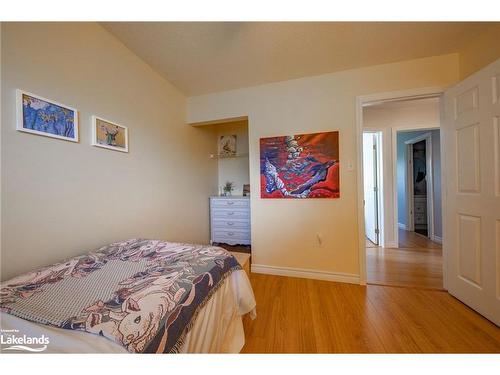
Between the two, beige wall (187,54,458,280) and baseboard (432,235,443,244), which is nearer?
beige wall (187,54,458,280)

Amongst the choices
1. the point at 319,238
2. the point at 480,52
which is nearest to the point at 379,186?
the point at 319,238

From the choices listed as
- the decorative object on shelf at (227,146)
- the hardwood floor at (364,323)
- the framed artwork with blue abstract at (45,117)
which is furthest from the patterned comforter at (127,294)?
the decorative object on shelf at (227,146)

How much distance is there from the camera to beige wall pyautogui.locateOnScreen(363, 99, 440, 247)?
112 inches

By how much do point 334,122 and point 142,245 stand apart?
2139 mm

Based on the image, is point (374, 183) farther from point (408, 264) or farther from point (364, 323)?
point (364, 323)

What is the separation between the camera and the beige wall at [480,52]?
1.39 m

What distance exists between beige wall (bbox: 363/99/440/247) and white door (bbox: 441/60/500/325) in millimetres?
1323

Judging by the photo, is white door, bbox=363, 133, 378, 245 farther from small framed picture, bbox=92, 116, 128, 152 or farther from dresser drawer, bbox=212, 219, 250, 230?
small framed picture, bbox=92, 116, 128, 152

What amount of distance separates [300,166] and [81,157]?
1924 millimetres

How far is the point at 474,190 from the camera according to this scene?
57.7 inches

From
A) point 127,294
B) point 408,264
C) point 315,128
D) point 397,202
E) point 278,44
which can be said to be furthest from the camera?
point 397,202

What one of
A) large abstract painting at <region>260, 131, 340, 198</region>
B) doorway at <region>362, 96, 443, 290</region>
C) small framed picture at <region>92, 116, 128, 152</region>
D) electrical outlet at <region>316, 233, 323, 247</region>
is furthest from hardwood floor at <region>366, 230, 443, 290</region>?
small framed picture at <region>92, 116, 128, 152</region>

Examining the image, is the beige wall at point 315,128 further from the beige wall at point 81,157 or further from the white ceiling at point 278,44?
the beige wall at point 81,157

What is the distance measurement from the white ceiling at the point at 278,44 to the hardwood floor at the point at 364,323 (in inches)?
87.9
